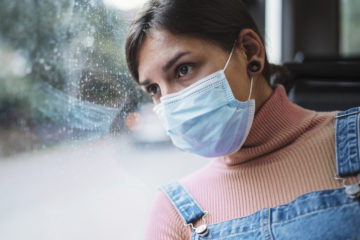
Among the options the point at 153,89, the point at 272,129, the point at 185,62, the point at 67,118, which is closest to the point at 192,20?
the point at 185,62

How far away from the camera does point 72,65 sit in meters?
0.87

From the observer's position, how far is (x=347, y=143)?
69 centimetres

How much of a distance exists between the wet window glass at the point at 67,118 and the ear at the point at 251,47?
0.93 ft

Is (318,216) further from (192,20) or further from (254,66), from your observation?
(192,20)

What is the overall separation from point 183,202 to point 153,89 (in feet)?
0.99

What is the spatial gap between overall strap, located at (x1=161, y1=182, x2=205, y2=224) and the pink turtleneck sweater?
0.02 meters

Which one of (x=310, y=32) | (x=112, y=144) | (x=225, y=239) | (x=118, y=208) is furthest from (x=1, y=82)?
(x=310, y=32)

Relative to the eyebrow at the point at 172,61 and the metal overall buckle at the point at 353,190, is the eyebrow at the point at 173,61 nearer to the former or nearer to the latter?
the eyebrow at the point at 172,61

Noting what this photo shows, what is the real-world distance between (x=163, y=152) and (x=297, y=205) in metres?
0.84

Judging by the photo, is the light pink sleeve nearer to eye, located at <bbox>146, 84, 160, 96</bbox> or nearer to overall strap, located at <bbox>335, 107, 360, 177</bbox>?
eye, located at <bbox>146, 84, 160, 96</bbox>

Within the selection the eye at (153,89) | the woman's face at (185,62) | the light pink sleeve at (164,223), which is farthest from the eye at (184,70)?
the light pink sleeve at (164,223)

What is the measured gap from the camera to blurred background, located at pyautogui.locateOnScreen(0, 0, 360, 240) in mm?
849

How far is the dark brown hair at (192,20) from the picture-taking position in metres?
0.77

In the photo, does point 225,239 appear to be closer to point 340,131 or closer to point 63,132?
point 340,131
